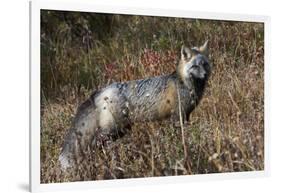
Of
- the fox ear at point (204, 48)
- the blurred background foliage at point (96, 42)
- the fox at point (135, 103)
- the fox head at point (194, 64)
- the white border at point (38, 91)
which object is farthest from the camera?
the fox ear at point (204, 48)

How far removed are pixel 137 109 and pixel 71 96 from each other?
0.59 m

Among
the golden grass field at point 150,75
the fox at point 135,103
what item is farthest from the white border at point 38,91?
the fox at point 135,103

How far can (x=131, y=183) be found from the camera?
18.6ft

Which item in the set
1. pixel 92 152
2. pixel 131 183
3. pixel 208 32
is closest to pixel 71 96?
pixel 92 152

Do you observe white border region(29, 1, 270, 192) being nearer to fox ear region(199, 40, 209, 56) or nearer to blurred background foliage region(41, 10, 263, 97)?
blurred background foliage region(41, 10, 263, 97)

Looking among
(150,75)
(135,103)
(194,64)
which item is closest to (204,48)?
(194,64)

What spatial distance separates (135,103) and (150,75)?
11.2 inches

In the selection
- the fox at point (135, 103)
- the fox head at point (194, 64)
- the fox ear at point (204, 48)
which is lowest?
the fox at point (135, 103)

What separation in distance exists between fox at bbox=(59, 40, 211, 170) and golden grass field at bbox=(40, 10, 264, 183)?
0.19ft

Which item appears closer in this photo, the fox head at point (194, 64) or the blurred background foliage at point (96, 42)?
the blurred background foliage at point (96, 42)

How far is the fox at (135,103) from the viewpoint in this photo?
5.50 metres

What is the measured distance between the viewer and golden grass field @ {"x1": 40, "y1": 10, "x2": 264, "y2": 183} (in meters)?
5.41

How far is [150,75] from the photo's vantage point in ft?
18.9

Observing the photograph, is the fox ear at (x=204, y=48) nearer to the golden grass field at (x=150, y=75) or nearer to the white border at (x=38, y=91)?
the golden grass field at (x=150, y=75)
